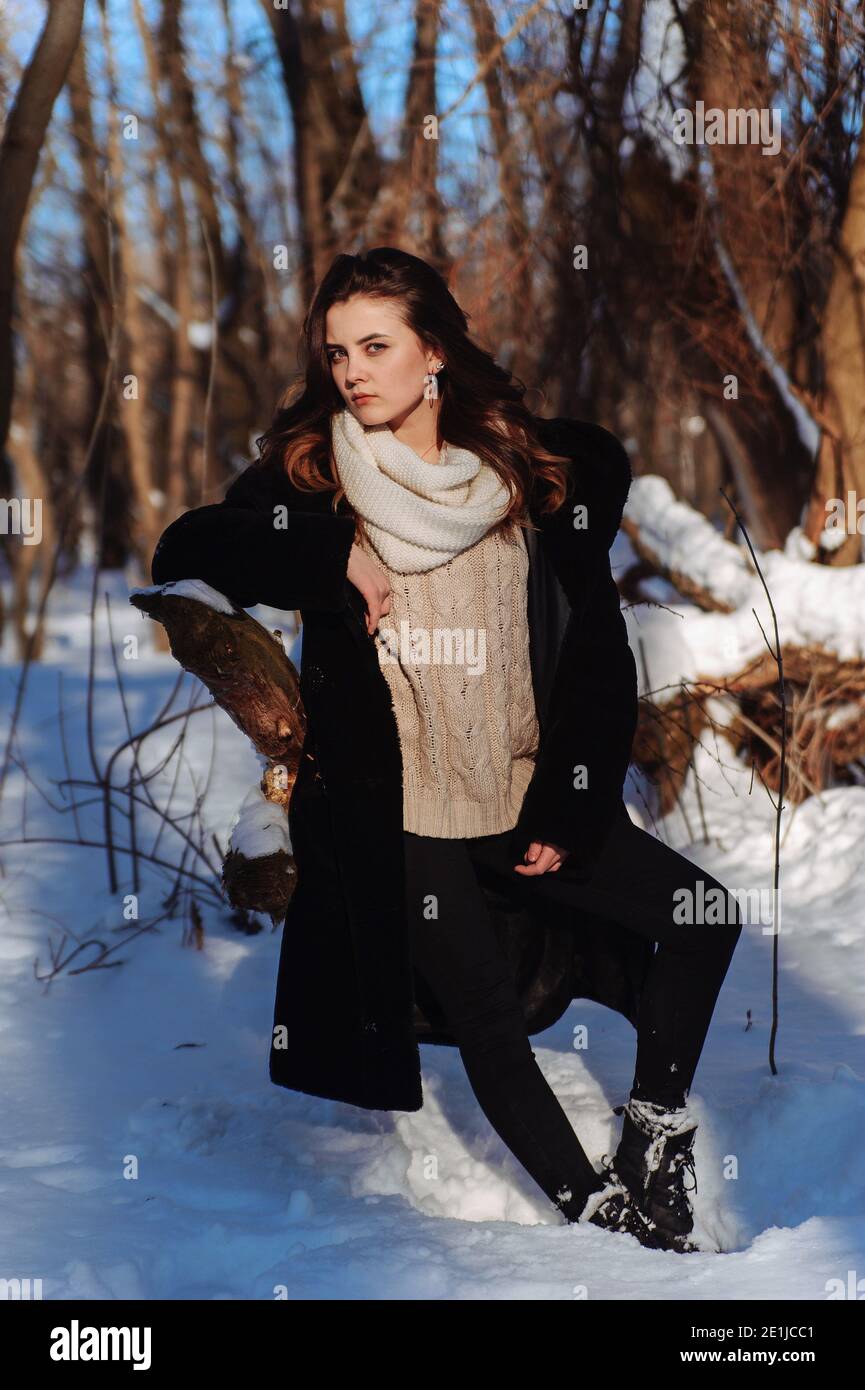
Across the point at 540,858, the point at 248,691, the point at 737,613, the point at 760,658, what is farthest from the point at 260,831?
the point at 737,613

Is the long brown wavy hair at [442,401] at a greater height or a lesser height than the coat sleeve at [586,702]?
greater

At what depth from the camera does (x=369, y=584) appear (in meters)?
2.40

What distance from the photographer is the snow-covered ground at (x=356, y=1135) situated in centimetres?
238

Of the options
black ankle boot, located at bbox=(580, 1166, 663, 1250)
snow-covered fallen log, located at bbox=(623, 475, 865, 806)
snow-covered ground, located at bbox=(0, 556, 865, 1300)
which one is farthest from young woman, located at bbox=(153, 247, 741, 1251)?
snow-covered fallen log, located at bbox=(623, 475, 865, 806)

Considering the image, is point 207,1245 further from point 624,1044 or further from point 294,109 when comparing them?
point 294,109

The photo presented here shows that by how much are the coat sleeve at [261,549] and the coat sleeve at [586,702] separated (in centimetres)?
44

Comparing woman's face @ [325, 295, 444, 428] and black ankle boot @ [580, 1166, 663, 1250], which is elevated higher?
woman's face @ [325, 295, 444, 428]

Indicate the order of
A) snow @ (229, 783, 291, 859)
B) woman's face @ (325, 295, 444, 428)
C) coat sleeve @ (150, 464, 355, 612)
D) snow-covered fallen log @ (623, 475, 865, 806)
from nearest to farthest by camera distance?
coat sleeve @ (150, 464, 355, 612), woman's face @ (325, 295, 444, 428), snow @ (229, 783, 291, 859), snow-covered fallen log @ (623, 475, 865, 806)

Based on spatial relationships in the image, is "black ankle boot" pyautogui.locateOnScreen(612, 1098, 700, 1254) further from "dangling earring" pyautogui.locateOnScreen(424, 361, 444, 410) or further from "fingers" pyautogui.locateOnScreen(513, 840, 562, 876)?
"dangling earring" pyautogui.locateOnScreen(424, 361, 444, 410)

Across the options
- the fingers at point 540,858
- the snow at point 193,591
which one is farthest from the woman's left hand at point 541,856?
the snow at point 193,591

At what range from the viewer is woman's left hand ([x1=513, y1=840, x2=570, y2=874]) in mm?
2492

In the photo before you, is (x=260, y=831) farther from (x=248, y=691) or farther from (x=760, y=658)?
(x=760, y=658)

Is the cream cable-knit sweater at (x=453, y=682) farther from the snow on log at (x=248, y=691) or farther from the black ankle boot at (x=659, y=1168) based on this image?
the black ankle boot at (x=659, y=1168)
